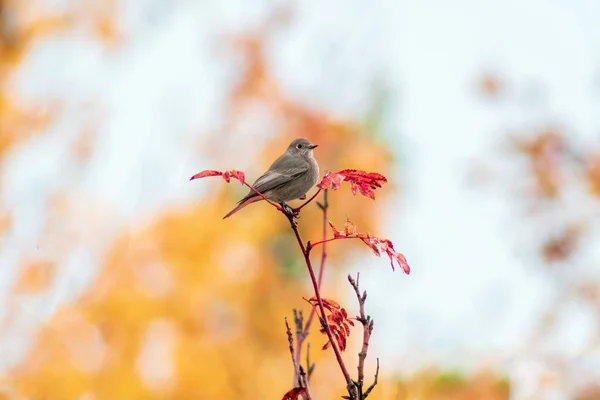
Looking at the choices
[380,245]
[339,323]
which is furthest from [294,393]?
[380,245]

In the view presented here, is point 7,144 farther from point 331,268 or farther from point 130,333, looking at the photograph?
point 331,268

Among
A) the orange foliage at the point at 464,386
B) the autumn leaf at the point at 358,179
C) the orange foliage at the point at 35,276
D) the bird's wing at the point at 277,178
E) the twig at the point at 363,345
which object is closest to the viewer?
the twig at the point at 363,345

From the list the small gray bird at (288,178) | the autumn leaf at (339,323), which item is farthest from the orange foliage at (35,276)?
the autumn leaf at (339,323)

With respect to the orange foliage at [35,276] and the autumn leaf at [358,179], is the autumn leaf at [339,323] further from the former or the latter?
the orange foliage at [35,276]

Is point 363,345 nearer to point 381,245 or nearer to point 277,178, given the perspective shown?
point 381,245

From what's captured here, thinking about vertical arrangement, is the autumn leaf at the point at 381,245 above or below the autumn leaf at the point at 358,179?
below

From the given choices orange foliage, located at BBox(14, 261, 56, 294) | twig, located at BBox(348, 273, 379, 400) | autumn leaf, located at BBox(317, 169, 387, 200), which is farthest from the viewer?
orange foliage, located at BBox(14, 261, 56, 294)

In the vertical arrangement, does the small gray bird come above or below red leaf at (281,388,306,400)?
above

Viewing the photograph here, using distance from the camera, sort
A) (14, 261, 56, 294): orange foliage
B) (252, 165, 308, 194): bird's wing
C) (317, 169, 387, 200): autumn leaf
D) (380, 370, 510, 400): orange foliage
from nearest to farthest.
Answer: (317, 169, 387, 200): autumn leaf → (252, 165, 308, 194): bird's wing → (14, 261, 56, 294): orange foliage → (380, 370, 510, 400): orange foliage

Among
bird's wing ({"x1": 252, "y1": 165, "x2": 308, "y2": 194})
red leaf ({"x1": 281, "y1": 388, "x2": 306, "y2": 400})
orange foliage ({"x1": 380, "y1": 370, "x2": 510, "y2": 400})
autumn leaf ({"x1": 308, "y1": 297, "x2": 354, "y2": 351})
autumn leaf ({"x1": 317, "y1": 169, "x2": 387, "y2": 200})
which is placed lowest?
red leaf ({"x1": 281, "y1": 388, "x2": 306, "y2": 400})

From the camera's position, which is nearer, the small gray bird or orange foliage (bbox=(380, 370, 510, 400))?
the small gray bird

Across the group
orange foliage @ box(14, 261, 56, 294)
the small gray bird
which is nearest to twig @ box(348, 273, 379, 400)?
the small gray bird

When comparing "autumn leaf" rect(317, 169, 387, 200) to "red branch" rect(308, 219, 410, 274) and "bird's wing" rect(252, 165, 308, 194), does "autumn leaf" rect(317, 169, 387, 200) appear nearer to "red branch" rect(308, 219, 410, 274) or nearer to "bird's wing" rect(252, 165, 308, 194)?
"red branch" rect(308, 219, 410, 274)

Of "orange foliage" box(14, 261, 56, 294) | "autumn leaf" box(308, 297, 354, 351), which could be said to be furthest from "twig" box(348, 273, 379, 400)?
"orange foliage" box(14, 261, 56, 294)
